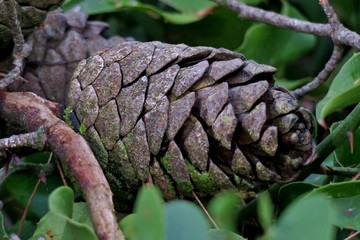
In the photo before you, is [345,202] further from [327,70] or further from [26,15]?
[26,15]

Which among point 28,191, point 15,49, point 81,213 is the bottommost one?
point 28,191

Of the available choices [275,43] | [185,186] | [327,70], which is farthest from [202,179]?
[275,43]

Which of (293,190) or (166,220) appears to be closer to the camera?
(166,220)

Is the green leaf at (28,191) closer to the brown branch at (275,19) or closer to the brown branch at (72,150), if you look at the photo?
the brown branch at (72,150)

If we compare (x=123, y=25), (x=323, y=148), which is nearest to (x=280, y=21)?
(x=323, y=148)

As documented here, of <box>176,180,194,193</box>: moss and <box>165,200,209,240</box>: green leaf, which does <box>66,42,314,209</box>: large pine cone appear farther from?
<box>165,200,209,240</box>: green leaf

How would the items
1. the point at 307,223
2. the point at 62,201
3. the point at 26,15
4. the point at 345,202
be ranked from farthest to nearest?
1. the point at 26,15
2. the point at 345,202
3. the point at 62,201
4. the point at 307,223

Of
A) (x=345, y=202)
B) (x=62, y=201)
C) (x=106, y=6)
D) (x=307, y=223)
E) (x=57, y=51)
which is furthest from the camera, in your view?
(x=106, y=6)
